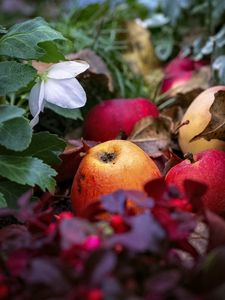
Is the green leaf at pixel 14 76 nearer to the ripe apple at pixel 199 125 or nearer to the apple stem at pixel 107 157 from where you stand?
the apple stem at pixel 107 157

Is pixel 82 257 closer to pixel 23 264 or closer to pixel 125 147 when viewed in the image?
pixel 23 264

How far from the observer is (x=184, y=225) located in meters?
0.59

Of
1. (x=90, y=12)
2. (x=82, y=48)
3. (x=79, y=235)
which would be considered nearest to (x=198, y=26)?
(x=90, y=12)

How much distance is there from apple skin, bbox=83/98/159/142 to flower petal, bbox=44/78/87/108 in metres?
0.25

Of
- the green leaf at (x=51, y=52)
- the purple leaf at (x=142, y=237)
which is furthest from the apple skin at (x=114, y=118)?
the purple leaf at (x=142, y=237)

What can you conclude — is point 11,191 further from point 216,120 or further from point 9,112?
point 216,120

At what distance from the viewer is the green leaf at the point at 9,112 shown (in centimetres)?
86

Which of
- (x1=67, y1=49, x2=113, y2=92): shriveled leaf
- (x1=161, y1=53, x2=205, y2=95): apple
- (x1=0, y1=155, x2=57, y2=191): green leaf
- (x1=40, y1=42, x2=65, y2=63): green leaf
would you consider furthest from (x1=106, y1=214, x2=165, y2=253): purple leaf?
(x1=161, y1=53, x2=205, y2=95): apple

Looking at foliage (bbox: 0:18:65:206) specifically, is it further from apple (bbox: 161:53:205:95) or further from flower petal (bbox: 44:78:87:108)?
apple (bbox: 161:53:205:95)

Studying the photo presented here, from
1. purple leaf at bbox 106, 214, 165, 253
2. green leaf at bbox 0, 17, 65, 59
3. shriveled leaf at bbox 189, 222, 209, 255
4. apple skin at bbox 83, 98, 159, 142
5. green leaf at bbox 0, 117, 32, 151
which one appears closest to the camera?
purple leaf at bbox 106, 214, 165, 253

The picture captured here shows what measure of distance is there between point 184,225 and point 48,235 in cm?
15

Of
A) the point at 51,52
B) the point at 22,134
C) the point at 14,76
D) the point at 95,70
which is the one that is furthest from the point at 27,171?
the point at 95,70

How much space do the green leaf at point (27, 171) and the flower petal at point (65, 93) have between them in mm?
136

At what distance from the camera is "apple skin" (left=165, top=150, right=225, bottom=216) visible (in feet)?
3.10
